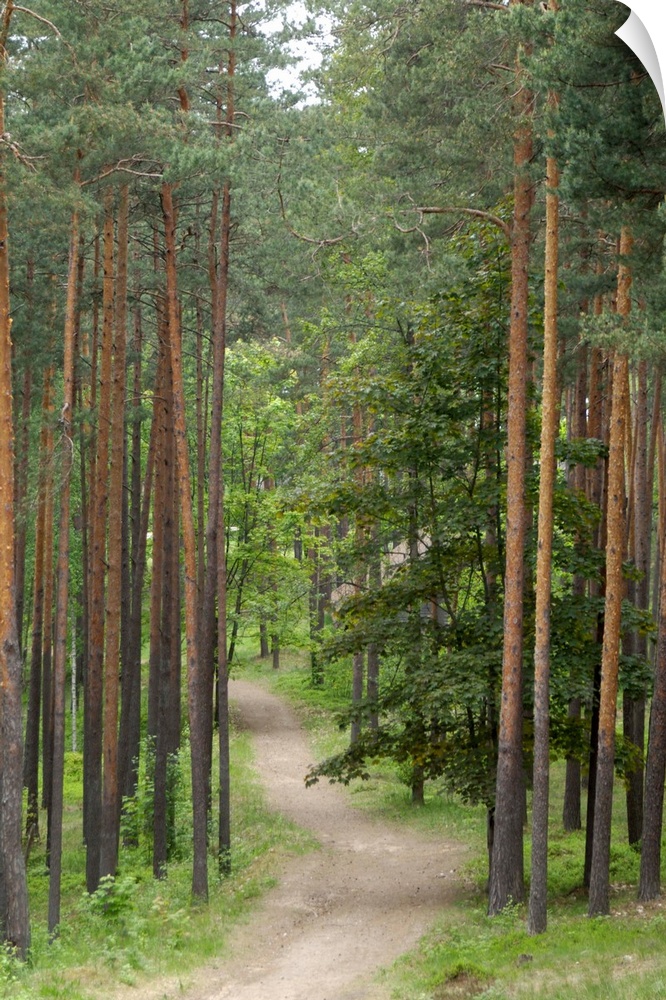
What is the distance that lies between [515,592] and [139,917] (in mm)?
6779

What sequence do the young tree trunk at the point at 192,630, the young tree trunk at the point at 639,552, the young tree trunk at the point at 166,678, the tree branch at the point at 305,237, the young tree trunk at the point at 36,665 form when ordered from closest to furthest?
the tree branch at the point at 305,237
the young tree trunk at the point at 192,630
the young tree trunk at the point at 639,552
the young tree trunk at the point at 166,678
the young tree trunk at the point at 36,665

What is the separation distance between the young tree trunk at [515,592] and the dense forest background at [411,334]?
1.5 inches

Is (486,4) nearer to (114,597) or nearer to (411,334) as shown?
(411,334)

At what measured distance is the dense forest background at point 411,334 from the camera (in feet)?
40.3

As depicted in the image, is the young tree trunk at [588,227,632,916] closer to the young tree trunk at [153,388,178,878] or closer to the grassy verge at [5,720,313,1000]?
the grassy verge at [5,720,313,1000]

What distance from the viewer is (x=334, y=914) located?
15.5m

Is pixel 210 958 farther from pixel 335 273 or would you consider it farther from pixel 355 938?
pixel 335 273

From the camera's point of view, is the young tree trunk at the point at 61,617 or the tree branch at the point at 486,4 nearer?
the tree branch at the point at 486,4

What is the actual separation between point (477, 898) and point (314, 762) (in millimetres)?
13511

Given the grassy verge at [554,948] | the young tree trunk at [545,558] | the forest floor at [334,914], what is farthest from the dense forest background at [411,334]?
the forest floor at [334,914]

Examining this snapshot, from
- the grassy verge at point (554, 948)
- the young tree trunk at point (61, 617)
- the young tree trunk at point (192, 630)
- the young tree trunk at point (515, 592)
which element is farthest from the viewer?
the young tree trunk at point (192, 630)

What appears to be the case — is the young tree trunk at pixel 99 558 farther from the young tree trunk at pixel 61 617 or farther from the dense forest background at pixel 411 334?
the young tree trunk at pixel 61 617

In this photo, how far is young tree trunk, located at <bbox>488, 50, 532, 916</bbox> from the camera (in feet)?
43.7

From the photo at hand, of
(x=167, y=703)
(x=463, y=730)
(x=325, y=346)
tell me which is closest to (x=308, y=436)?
(x=325, y=346)
